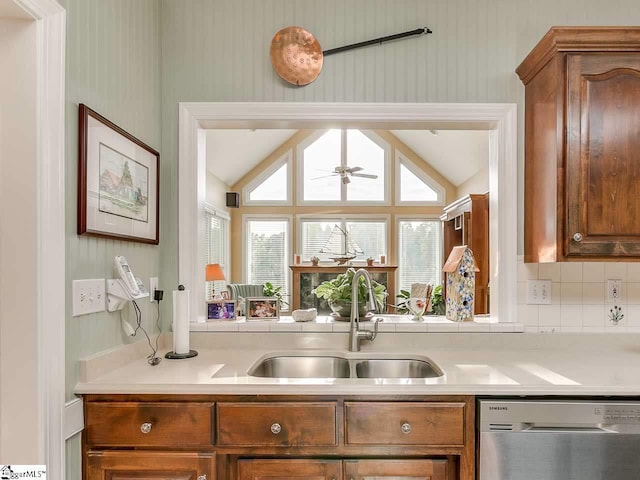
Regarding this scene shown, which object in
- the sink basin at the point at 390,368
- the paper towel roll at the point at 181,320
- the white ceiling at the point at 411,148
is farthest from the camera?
the white ceiling at the point at 411,148

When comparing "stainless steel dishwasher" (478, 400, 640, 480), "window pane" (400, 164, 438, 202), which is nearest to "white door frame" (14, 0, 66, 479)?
"stainless steel dishwasher" (478, 400, 640, 480)

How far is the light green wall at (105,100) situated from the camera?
139cm

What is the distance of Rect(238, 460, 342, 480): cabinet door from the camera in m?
1.45

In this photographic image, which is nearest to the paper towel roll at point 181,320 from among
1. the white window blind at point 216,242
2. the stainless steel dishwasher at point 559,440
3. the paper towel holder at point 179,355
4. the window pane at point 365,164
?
the paper towel holder at point 179,355

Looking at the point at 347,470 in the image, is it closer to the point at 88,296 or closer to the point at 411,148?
the point at 88,296

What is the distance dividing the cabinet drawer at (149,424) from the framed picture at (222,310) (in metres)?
0.69

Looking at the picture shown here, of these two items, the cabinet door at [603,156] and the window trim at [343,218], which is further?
the window trim at [343,218]

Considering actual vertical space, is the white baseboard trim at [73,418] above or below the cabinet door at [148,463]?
above

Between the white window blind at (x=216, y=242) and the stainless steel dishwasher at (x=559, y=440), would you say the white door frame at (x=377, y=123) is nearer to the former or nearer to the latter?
the stainless steel dishwasher at (x=559, y=440)

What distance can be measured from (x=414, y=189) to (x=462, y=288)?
6.20 m

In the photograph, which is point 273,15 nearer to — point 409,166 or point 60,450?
point 60,450

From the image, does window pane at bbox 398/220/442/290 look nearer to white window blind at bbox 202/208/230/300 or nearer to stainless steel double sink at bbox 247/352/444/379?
white window blind at bbox 202/208/230/300

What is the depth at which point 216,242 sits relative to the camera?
705 cm

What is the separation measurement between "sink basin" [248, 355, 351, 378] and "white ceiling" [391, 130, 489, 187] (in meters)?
4.10
